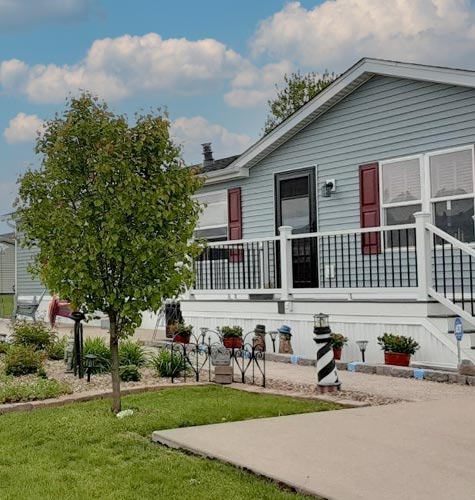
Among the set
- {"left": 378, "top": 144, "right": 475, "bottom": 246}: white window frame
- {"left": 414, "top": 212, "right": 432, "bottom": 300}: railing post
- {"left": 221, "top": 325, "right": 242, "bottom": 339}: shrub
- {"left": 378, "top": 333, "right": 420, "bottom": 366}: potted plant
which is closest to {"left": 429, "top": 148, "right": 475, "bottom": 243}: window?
{"left": 378, "top": 144, "right": 475, "bottom": 246}: white window frame

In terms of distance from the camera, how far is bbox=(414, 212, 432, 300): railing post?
378 inches

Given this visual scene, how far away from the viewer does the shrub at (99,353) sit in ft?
31.5

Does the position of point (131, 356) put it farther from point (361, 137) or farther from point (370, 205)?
point (361, 137)

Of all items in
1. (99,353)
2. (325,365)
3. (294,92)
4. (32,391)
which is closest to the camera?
(32,391)

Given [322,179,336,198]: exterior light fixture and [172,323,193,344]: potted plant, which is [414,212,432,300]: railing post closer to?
[322,179,336,198]: exterior light fixture

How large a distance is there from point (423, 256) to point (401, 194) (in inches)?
84.4

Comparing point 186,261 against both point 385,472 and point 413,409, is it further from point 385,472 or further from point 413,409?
point 385,472

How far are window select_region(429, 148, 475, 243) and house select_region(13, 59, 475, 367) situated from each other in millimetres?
17

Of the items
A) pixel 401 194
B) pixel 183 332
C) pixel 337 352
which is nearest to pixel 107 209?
pixel 337 352

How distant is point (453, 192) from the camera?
35.4 feet

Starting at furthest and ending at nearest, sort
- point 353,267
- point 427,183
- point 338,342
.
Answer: point 353,267 < point 427,183 < point 338,342

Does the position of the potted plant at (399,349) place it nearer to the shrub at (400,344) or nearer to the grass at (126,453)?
the shrub at (400,344)

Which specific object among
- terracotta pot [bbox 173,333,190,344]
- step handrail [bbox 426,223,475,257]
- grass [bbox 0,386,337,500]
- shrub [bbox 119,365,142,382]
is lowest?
grass [bbox 0,386,337,500]

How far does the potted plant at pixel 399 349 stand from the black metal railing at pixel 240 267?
355 centimetres
